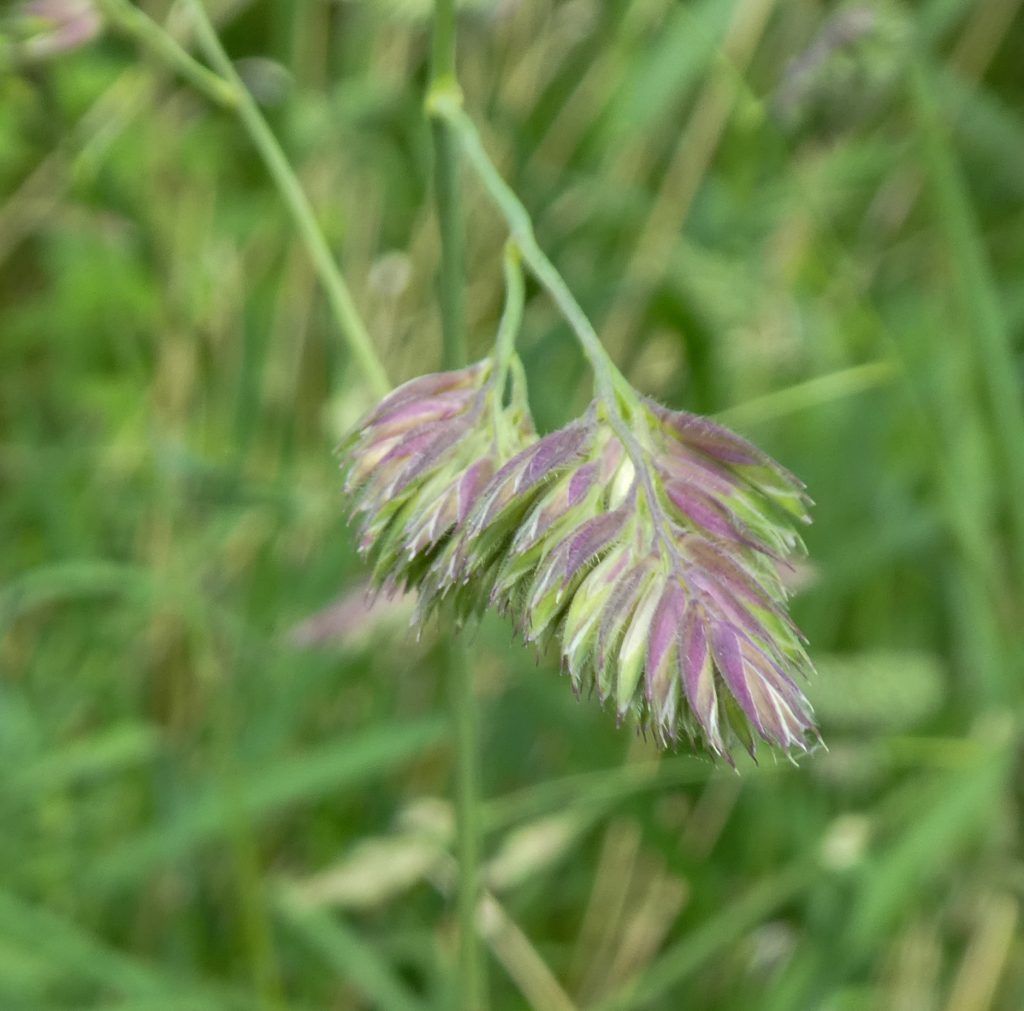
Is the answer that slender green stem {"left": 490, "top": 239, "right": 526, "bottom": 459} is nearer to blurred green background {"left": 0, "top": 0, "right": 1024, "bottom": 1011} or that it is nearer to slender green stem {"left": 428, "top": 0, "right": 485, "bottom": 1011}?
slender green stem {"left": 428, "top": 0, "right": 485, "bottom": 1011}

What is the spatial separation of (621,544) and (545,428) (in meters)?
0.86

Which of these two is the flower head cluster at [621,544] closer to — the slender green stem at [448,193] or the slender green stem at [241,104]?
the slender green stem at [448,193]

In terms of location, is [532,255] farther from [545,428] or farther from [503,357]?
[545,428]

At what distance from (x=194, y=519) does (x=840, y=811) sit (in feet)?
2.91

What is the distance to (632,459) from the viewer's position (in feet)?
2.24

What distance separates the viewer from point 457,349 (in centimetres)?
88

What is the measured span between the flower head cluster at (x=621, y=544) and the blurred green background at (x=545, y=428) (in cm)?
44

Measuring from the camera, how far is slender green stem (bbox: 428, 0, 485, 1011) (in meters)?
0.84

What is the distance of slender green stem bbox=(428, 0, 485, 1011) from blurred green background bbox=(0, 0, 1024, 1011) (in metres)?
0.32

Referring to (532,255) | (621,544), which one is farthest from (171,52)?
(621,544)

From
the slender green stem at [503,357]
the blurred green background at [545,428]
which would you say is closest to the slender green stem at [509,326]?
the slender green stem at [503,357]

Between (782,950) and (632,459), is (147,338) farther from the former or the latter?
(632,459)

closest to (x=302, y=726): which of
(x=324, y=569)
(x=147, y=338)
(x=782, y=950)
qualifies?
(x=324, y=569)

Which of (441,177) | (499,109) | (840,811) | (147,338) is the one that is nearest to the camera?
(441,177)
